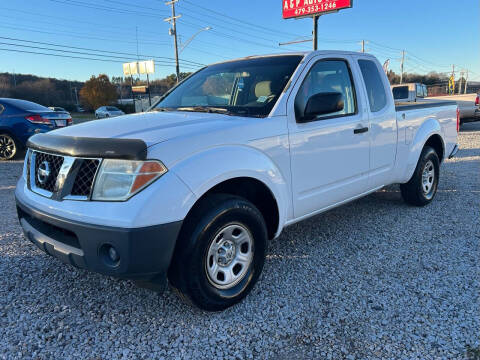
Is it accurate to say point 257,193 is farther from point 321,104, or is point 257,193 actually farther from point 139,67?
point 139,67

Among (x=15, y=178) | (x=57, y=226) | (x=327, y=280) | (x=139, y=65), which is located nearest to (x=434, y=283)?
(x=327, y=280)

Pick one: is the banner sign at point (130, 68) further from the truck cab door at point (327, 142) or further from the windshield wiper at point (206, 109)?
the truck cab door at point (327, 142)

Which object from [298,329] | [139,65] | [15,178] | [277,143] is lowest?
[298,329]

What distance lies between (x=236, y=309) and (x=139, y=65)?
35.9m

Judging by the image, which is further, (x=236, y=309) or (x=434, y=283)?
(x=434, y=283)

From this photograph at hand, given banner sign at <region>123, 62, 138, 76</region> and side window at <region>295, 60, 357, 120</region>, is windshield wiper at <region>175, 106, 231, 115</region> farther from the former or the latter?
banner sign at <region>123, 62, 138, 76</region>

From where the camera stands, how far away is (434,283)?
9.57ft

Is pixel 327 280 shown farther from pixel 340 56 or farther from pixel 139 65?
pixel 139 65

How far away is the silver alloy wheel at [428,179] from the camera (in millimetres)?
4863

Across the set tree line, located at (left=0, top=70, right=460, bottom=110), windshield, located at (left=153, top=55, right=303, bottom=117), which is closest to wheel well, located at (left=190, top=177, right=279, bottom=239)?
windshield, located at (left=153, top=55, right=303, bottom=117)

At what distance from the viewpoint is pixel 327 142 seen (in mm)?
3209

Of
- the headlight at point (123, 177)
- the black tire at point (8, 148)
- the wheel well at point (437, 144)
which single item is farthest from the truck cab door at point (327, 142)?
the black tire at point (8, 148)

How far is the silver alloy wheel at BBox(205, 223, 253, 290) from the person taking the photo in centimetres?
247

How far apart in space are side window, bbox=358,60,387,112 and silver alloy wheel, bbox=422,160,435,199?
1.37 m
